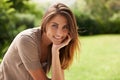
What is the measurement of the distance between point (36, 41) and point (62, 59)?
13.8 inches

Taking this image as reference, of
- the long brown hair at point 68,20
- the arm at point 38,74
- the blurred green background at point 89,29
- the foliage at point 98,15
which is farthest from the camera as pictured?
the foliage at point 98,15

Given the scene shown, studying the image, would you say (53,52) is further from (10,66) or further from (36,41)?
(10,66)

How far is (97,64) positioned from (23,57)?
15.8 ft

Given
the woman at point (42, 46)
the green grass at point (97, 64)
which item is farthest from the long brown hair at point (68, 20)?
the green grass at point (97, 64)

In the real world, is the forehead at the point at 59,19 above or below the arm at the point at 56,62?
above

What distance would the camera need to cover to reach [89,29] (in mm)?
13109

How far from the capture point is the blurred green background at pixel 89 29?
5555 mm

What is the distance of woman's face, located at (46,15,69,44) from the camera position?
217 centimetres

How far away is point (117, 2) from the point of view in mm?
13867

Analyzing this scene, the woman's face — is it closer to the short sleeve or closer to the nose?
the nose

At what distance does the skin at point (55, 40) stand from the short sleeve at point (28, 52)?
5cm

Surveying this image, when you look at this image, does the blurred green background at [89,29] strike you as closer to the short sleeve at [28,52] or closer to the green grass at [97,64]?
the green grass at [97,64]

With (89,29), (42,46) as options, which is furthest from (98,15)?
(42,46)

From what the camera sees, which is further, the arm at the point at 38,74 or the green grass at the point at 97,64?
the green grass at the point at 97,64
